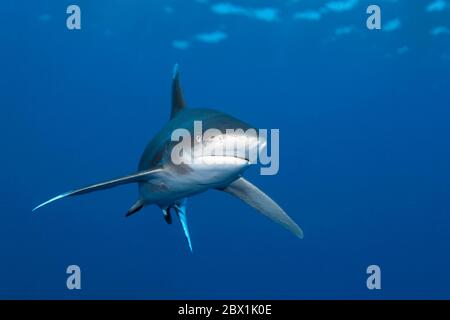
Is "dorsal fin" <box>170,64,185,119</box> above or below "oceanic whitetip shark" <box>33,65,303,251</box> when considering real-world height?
above

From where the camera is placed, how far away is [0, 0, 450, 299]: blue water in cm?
2706

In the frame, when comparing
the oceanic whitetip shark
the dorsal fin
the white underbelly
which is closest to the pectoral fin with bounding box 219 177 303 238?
the oceanic whitetip shark

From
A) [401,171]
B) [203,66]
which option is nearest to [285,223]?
[203,66]

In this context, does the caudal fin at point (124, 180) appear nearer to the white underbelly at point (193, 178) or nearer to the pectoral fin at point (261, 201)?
the white underbelly at point (193, 178)

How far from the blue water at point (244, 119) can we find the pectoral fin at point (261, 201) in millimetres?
18801

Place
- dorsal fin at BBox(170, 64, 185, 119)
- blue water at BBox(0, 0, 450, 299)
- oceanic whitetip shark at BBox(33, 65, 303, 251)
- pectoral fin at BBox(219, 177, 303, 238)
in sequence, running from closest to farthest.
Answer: oceanic whitetip shark at BBox(33, 65, 303, 251) < pectoral fin at BBox(219, 177, 303, 238) < dorsal fin at BBox(170, 64, 185, 119) < blue water at BBox(0, 0, 450, 299)

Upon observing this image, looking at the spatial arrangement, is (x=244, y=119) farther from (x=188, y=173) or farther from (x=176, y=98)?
(x=188, y=173)

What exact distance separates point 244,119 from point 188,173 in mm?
37249

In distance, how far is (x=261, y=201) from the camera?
7164 millimetres

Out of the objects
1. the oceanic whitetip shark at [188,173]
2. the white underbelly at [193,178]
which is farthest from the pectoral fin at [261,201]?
the white underbelly at [193,178]

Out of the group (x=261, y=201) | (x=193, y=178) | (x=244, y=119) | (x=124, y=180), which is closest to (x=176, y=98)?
(x=124, y=180)

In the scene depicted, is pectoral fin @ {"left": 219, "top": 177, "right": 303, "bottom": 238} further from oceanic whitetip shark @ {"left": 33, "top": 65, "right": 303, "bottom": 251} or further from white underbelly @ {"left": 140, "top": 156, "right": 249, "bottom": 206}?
white underbelly @ {"left": 140, "top": 156, "right": 249, "bottom": 206}

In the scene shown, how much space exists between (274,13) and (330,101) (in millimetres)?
14592
